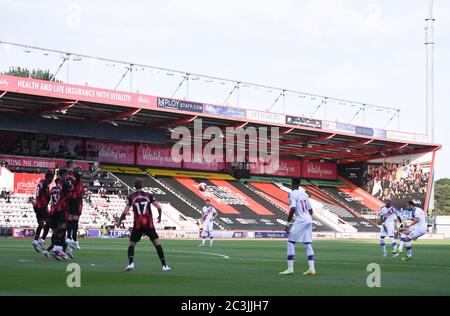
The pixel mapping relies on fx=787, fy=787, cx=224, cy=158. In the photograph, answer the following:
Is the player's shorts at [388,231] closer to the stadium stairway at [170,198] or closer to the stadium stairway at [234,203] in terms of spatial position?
the stadium stairway at [170,198]

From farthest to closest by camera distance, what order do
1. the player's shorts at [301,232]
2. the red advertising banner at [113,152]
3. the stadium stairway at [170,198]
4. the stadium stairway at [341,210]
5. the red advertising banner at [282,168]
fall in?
the red advertising banner at [282,168] → the stadium stairway at [341,210] → the red advertising banner at [113,152] → the stadium stairway at [170,198] → the player's shorts at [301,232]

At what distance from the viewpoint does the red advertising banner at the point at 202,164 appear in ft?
247

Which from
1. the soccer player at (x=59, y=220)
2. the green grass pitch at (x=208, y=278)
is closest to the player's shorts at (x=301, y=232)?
the green grass pitch at (x=208, y=278)

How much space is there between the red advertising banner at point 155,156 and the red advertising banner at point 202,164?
1.48 m

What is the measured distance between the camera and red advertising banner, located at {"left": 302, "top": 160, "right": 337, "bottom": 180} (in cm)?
8688

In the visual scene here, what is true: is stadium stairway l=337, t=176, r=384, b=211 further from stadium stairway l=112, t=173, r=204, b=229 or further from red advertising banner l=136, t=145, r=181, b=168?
stadium stairway l=112, t=173, r=204, b=229

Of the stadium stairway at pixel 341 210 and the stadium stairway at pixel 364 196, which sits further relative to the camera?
the stadium stairway at pixel 364 196

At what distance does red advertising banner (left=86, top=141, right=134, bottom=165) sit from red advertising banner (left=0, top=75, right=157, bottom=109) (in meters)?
Answer: 9.48

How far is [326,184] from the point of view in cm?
8688

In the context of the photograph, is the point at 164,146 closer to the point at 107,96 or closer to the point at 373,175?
the point at 107,96

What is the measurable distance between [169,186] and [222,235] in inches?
449

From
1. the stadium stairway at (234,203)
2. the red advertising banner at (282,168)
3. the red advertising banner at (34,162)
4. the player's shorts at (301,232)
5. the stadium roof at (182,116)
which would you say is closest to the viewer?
the player's shorts at (301,232)
